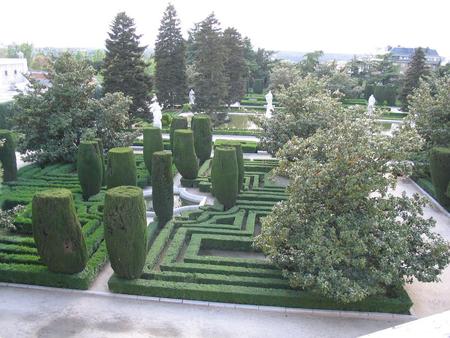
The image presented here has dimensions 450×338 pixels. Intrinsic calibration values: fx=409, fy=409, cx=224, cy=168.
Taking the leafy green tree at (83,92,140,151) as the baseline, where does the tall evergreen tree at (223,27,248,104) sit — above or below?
above

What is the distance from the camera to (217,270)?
423 inches

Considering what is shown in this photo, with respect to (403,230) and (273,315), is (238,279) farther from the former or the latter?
(403,230)

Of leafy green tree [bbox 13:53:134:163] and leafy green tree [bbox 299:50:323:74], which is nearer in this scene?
leafy green tree [bbox 13:53:134:163]

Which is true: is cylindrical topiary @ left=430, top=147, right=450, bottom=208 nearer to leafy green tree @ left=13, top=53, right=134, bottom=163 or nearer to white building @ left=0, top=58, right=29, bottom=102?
leafy green tree @ left=13, top=53, right=134, bottom=163

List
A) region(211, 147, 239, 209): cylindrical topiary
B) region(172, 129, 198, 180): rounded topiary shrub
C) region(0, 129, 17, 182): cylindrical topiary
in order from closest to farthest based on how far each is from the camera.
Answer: region(211, 147, 239, 209): cylindrical topiary
region(0, 129, 17, 182): cylindrical topiary
region(172, 129, 198, 180): rounded topiary shrub

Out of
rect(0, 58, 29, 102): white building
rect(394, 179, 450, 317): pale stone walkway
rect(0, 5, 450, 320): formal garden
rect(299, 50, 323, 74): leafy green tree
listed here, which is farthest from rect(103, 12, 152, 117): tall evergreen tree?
rect(299, 50, 323, 74): leafy green tree

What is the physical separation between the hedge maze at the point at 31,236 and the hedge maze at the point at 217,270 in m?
1.31

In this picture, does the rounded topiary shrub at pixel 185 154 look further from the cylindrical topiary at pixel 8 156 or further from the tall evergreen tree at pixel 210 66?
the tall evergreen tree at pixel 210 66

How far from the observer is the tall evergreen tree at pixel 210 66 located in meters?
31.9

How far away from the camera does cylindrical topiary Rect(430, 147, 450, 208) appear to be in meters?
15.9

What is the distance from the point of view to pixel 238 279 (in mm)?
10359

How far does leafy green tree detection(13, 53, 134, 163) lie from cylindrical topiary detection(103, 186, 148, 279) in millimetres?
10359

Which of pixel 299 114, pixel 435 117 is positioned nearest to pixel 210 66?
pixel 299 114

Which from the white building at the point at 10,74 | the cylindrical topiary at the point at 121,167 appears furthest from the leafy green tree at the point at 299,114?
the white building at the point at 10,74
